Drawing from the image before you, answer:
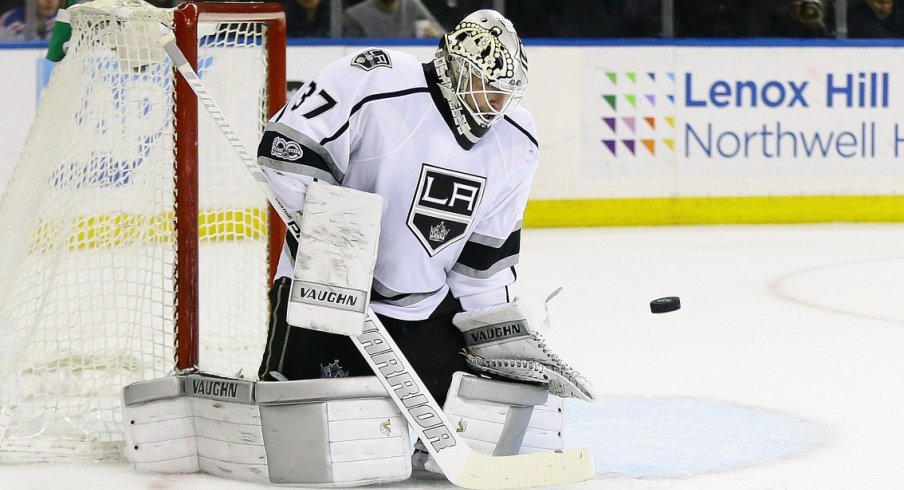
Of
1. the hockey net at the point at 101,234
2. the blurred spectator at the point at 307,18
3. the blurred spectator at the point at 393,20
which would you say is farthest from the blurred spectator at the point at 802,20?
the hockey net at the point at 101,234

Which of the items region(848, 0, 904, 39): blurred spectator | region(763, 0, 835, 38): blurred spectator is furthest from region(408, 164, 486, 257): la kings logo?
region(848, 0, 904, 39): blurred spectator

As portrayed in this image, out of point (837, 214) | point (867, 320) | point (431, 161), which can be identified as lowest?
point (837, 214)

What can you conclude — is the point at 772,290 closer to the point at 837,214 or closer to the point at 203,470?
the point at 837,214

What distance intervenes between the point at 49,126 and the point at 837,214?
14.9 feet

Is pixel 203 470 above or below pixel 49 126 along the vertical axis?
below

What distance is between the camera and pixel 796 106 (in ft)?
20.8

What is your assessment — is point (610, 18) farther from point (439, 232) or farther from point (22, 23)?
point (439, 232)

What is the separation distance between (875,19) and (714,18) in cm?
77

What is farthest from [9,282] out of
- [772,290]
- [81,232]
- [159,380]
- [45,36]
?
[45,36]

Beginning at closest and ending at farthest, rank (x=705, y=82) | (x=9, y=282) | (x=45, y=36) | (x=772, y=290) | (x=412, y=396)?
(x=412, y=396) < (x=9, y=282) < (x=772, y=290) < (x=45, y=36) < (x=705, y=82)

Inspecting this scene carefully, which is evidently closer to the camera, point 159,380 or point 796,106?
point 159,380

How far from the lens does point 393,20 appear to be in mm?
6117

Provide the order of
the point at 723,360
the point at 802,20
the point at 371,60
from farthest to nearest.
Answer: the point at 802,20, the point at 723,360, the point at 371,60

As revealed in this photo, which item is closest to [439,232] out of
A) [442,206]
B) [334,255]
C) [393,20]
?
[442,206]
